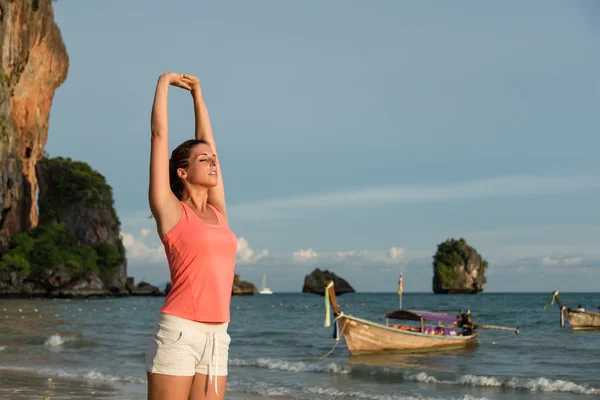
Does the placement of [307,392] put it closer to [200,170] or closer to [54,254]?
[200,170]

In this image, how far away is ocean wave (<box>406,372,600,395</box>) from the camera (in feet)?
46.6

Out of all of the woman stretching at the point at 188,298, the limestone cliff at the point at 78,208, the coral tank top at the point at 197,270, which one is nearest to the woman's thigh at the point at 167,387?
the woman stretching at the point at 188,298

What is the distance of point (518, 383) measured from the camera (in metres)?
14.8

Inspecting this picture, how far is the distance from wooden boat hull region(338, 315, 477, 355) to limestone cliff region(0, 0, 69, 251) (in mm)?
48505

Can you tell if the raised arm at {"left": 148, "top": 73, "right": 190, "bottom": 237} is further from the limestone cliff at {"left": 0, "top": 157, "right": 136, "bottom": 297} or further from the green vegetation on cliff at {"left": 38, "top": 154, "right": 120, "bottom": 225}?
the green vegetation on cliff at {"left": 38, "top": 154, "right": 120, "bottom": 225}

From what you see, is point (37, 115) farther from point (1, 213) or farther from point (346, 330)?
point (346, 330)

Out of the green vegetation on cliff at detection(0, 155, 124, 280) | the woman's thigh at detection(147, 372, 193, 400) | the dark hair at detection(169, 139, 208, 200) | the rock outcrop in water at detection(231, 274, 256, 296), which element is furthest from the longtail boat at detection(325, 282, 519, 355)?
the rock outcrop in water at detection(231, 274, 256, 296)

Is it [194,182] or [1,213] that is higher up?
[1,213]

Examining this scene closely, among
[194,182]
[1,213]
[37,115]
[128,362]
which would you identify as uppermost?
[37,115]

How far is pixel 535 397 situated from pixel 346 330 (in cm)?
736

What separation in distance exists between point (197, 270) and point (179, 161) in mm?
586

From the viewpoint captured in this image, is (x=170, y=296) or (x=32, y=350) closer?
(x=170, y=296)

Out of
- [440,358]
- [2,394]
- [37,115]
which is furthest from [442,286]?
[2,394]

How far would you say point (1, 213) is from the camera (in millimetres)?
69625
